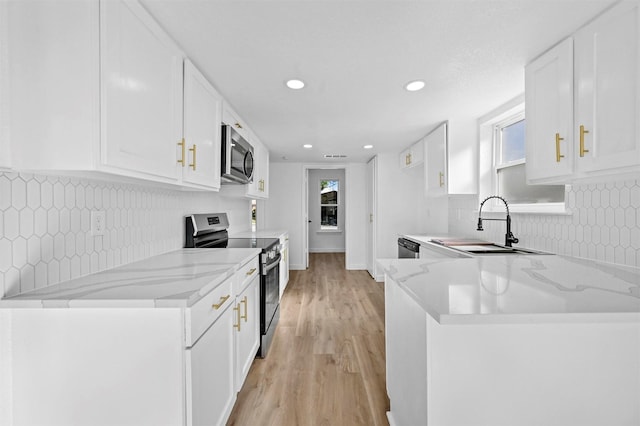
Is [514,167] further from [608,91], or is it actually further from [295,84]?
[295,84]

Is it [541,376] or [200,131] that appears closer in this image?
[541,376]

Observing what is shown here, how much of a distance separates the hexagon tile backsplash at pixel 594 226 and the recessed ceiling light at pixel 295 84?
76.7 inches

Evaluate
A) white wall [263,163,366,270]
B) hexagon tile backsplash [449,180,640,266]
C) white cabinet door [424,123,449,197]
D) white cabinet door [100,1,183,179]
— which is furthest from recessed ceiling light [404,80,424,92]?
white wall [263,163,366,270]

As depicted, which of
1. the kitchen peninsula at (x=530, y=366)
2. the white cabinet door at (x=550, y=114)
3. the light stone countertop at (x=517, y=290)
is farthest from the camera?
the white cabinet door at (x=550, y=114)

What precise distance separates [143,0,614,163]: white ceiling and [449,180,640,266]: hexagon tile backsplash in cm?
90

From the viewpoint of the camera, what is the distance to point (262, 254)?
2.45 metres

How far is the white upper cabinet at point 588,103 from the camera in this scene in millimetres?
1342

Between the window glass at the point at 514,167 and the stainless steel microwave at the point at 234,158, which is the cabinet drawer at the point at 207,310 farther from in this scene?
the window glass at the point at 514,167

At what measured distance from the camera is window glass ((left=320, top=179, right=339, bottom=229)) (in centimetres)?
839

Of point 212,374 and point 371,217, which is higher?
point 371,217

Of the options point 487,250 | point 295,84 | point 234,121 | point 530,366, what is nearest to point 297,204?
point 234,121

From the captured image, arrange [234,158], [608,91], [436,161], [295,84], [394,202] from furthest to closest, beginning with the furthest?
[394,202] → [436,161] → [234,158] → [295,84] → [608,91]

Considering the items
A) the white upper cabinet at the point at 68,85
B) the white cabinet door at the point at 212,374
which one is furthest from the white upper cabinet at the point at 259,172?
the white upper cabinet at the point at 68,85

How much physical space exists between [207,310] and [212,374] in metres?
0.32
